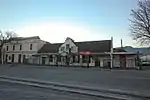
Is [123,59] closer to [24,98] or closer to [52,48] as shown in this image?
[52,48]

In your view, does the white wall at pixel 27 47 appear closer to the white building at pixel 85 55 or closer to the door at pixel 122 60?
the white building at pixel 85 55

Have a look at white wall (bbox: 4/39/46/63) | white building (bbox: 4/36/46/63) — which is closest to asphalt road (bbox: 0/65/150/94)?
white wall (bbox: 4/39/46/63)

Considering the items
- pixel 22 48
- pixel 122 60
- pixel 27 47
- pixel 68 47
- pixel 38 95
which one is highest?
pixel 27 47

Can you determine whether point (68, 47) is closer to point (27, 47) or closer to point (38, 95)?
point (27, 47)

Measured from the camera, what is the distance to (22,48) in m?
83.2

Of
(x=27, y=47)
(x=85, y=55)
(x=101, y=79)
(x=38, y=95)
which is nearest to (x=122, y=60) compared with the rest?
(x=85, y=55)

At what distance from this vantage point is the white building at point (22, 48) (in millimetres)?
81062

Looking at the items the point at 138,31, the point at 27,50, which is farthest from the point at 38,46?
the point at 138,31

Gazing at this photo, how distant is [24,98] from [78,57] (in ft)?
183

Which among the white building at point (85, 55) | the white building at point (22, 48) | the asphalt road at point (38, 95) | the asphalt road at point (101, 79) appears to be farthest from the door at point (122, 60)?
the asphalt road at point (38, 95)

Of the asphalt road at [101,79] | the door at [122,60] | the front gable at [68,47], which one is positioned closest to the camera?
the asphalt road at [101,79]

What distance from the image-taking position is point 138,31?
39625 mm

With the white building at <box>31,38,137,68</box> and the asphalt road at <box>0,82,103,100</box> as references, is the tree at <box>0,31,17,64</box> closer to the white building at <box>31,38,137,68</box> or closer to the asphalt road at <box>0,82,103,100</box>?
the white building at <box>31,38,137,68</box>

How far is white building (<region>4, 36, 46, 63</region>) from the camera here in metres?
81.1
